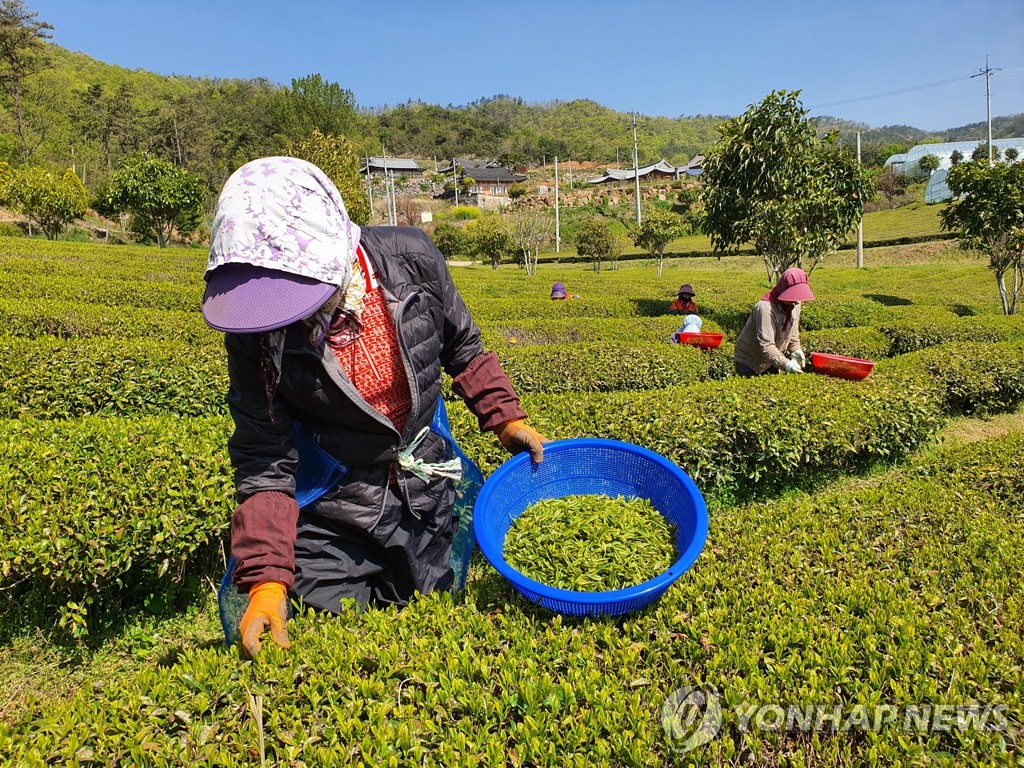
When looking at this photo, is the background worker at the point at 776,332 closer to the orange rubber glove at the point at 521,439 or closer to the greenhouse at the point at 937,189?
the orange rubber glove at the point at 521,439

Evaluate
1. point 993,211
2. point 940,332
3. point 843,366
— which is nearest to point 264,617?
point 843,366

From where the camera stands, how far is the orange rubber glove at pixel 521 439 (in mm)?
2236

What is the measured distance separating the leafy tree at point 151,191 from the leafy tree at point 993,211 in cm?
3295

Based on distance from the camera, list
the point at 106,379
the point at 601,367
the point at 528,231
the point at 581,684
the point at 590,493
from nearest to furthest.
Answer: the point at 581,684 < the point at 590,493 < the point at 106,379 < the point at 601,367 < the point at 528,231

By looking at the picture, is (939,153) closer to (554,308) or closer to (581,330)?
(554,308)

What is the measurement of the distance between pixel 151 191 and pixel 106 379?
2987 cm

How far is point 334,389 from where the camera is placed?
6.21ft

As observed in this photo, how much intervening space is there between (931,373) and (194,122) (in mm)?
61302

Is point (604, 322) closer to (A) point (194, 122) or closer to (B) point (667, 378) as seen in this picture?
(B) point (667, 378)

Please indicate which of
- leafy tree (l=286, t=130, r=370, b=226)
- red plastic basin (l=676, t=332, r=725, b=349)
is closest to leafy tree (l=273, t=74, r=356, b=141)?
leafy tree (l=286, t=130, r=370, b=226)

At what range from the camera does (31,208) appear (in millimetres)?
28125

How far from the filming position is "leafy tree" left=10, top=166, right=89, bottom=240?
27469mm

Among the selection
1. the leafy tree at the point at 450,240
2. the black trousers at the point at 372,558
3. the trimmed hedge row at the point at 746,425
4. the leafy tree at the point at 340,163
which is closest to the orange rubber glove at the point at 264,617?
the black trousers at the point at 372,558

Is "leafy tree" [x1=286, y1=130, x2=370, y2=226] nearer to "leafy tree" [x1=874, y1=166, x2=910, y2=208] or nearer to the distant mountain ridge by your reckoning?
the distant mountain ridge
